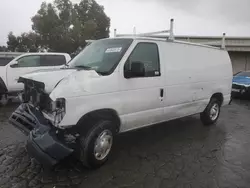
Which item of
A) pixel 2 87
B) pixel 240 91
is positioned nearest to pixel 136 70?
pixel 2 87

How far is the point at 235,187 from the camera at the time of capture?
347cm

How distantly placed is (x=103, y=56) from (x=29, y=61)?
6047 mm

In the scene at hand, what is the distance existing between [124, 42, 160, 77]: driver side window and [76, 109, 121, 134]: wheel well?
803 millimetres

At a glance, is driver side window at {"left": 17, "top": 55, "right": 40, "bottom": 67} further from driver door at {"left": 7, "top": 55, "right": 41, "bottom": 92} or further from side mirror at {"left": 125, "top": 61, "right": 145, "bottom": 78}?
side mirror at {"left": 125, "top": 61, "right": 145, "bottom": 78}

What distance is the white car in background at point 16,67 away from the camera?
8.78 metres

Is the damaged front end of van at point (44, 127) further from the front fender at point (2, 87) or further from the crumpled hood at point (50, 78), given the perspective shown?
the front fender at point (2, 87)

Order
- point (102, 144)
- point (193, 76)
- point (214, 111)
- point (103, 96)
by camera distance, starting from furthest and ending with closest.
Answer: point (214, 111) < point (193, 76) < point (102, 144) < point (103, 96)

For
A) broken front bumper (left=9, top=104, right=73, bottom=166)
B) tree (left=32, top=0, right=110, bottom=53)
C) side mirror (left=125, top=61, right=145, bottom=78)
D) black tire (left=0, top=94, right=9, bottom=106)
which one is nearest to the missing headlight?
broken front bumper (left=9, top=104, right=73, bottom=166)

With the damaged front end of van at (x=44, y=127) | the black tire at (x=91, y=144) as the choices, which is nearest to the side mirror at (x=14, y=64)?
the damaged front end of van at (x=44, y=127)

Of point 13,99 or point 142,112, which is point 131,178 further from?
point 13,99

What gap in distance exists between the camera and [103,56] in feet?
14.2

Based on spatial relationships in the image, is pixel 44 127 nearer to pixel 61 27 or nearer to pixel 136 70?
pixel 136 70

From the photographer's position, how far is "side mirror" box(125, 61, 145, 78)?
13.0 feet

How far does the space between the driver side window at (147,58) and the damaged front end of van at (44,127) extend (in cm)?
141
